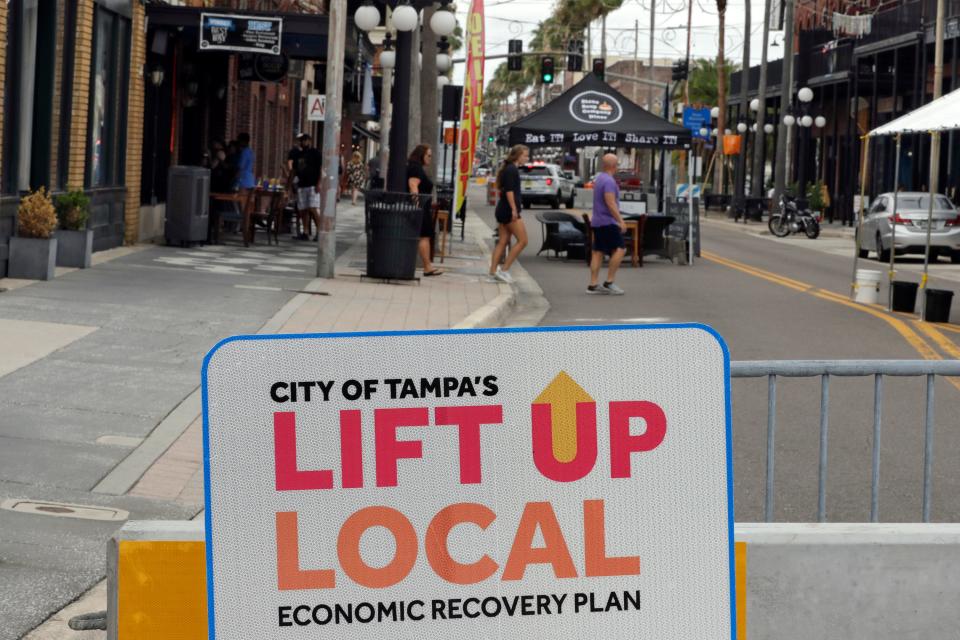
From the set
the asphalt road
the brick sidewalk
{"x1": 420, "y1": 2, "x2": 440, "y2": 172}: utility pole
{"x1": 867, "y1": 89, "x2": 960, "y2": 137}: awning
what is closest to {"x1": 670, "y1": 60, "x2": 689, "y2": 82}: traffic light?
the asphalt road

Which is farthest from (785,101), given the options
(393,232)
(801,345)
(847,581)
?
(847,581)

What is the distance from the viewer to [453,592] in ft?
12.2

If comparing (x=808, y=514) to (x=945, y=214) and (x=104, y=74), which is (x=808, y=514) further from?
(x=945, y=214)

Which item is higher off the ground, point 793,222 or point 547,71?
point 547,71

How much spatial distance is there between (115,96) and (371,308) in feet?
23.9

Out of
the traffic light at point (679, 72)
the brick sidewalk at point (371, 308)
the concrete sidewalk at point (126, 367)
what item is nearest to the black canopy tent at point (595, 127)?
the brick sidewalk at point (371, 308)

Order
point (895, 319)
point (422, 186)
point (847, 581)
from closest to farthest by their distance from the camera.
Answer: point (847, 581), point (895, 319), point (422, 186)

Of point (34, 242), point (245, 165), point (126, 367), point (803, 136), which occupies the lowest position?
point (126, 367)

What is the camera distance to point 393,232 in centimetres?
1961

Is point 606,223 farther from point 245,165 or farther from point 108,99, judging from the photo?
point 245,165

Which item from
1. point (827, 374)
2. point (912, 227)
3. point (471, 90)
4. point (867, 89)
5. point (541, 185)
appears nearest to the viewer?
point (827, 374)

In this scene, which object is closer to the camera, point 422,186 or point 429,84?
point 422,186

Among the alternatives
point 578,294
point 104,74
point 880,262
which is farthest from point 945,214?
point 104,74

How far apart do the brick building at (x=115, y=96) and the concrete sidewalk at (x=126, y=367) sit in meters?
1.22
